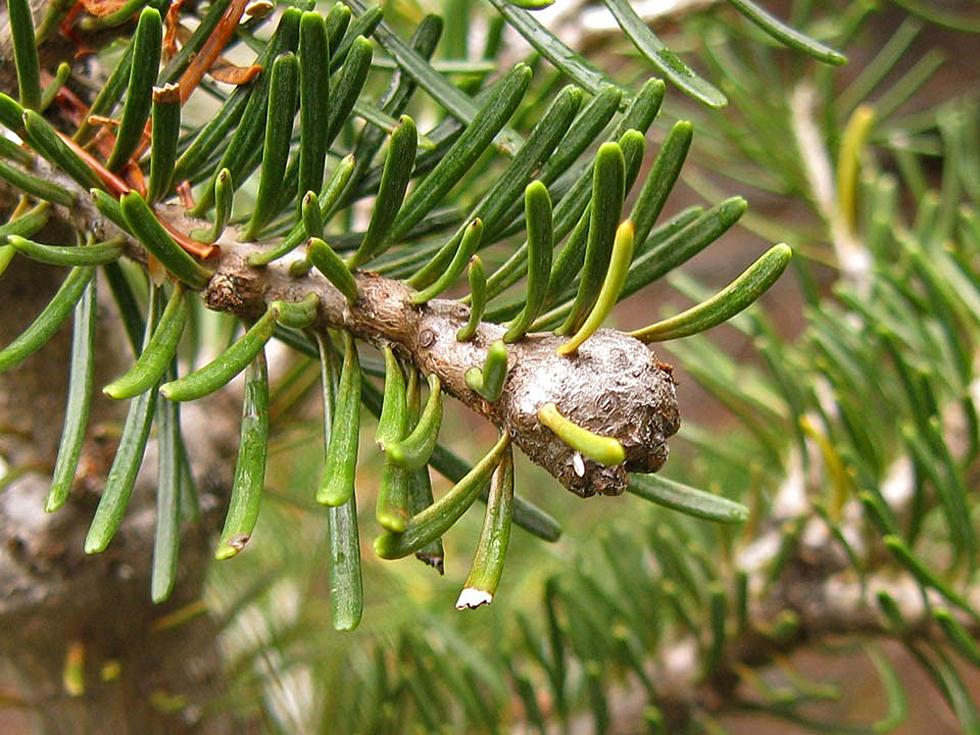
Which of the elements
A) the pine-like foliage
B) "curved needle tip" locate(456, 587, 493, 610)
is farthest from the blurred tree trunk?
"curved needle tip" locate(456, 587, 493, 610)

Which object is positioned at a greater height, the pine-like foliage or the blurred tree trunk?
the pine-like foliage

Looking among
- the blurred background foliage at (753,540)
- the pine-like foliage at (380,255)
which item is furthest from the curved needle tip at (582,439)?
Result: the blurred background foliage at (753,540)

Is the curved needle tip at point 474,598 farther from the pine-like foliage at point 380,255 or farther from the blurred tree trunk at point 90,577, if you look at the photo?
the blurred tree trunk at point 90,577

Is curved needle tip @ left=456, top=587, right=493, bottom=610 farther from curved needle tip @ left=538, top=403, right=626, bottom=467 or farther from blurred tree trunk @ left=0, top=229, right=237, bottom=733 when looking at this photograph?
blurred tree trunk @ left=0, top=229, right=237, bottom=733

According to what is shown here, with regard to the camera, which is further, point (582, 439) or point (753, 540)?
point (753, 540)

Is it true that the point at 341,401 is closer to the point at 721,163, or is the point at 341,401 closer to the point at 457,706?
A: the point at 457,706

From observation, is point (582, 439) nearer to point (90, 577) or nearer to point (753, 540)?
point (90, 577)

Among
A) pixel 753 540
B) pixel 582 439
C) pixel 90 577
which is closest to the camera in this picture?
pixel 582 439

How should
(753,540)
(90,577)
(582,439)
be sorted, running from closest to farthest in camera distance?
(582,439) → (90,577) → (753,540)

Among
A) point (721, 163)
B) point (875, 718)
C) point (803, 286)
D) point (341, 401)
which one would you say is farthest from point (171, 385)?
point (875, 718)

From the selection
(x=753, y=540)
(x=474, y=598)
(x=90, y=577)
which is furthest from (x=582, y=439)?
(x=753, y=540)

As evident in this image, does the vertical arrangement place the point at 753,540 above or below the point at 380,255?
below
